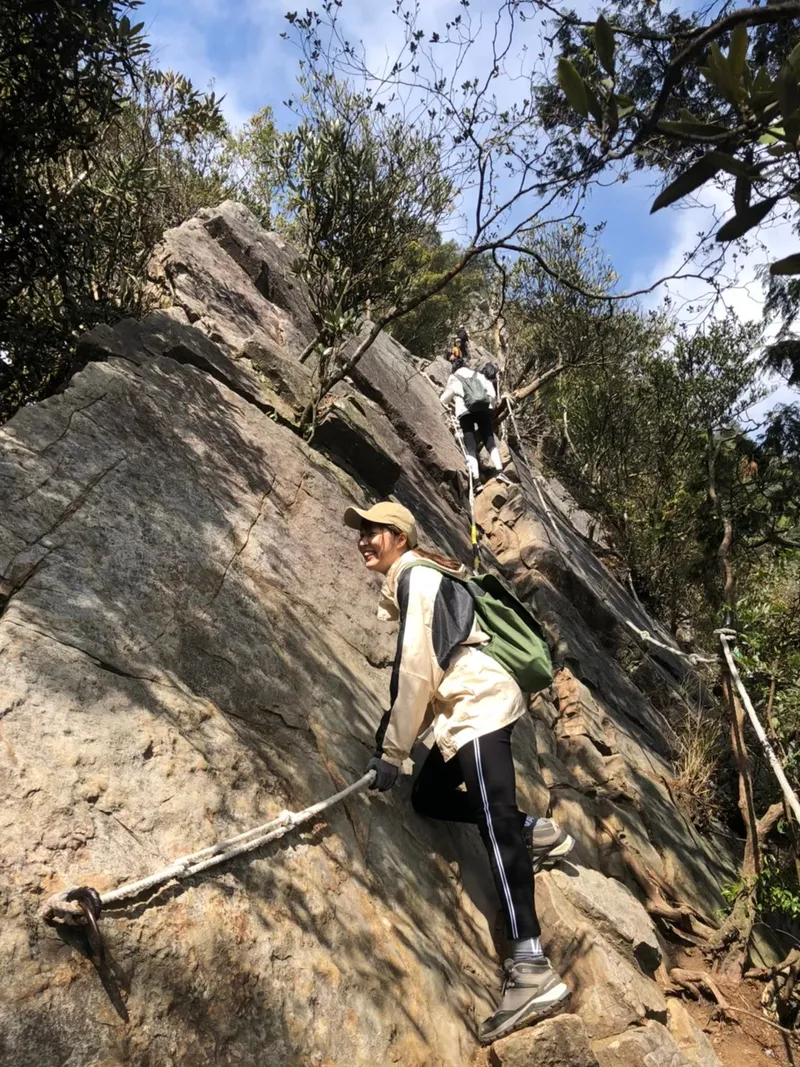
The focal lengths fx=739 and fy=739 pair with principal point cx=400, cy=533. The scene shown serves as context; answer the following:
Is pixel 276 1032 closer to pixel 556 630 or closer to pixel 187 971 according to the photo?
pixel 187 971

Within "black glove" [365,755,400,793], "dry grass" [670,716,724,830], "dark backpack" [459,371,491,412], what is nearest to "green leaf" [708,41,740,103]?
"black glove" [365,755,400,793]

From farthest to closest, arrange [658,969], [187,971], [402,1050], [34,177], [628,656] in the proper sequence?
[628,656] < [34,177] < [658,969] < [402,1050] < [187,971]

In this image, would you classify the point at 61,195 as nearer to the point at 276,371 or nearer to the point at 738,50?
the point at 276,371

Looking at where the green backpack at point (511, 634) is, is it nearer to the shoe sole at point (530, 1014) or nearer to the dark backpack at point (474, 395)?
the shoe sole at point (530, 1014)

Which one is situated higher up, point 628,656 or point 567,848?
point 628,656

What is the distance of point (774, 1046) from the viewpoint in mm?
5082

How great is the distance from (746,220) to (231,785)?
10.1ft

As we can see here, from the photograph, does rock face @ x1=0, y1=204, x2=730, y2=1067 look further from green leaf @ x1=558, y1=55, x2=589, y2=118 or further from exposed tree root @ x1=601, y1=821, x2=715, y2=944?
green leaf @ x1=558, y1=55, x2=589, y2=118

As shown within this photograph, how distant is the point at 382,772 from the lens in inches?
156

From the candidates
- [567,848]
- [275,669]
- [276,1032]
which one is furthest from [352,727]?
[276,1032]

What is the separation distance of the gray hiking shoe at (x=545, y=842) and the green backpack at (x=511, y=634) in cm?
94

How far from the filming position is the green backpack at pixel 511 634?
406 cm

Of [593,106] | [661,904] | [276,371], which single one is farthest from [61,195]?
[661,904]

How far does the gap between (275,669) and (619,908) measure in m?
2.67
